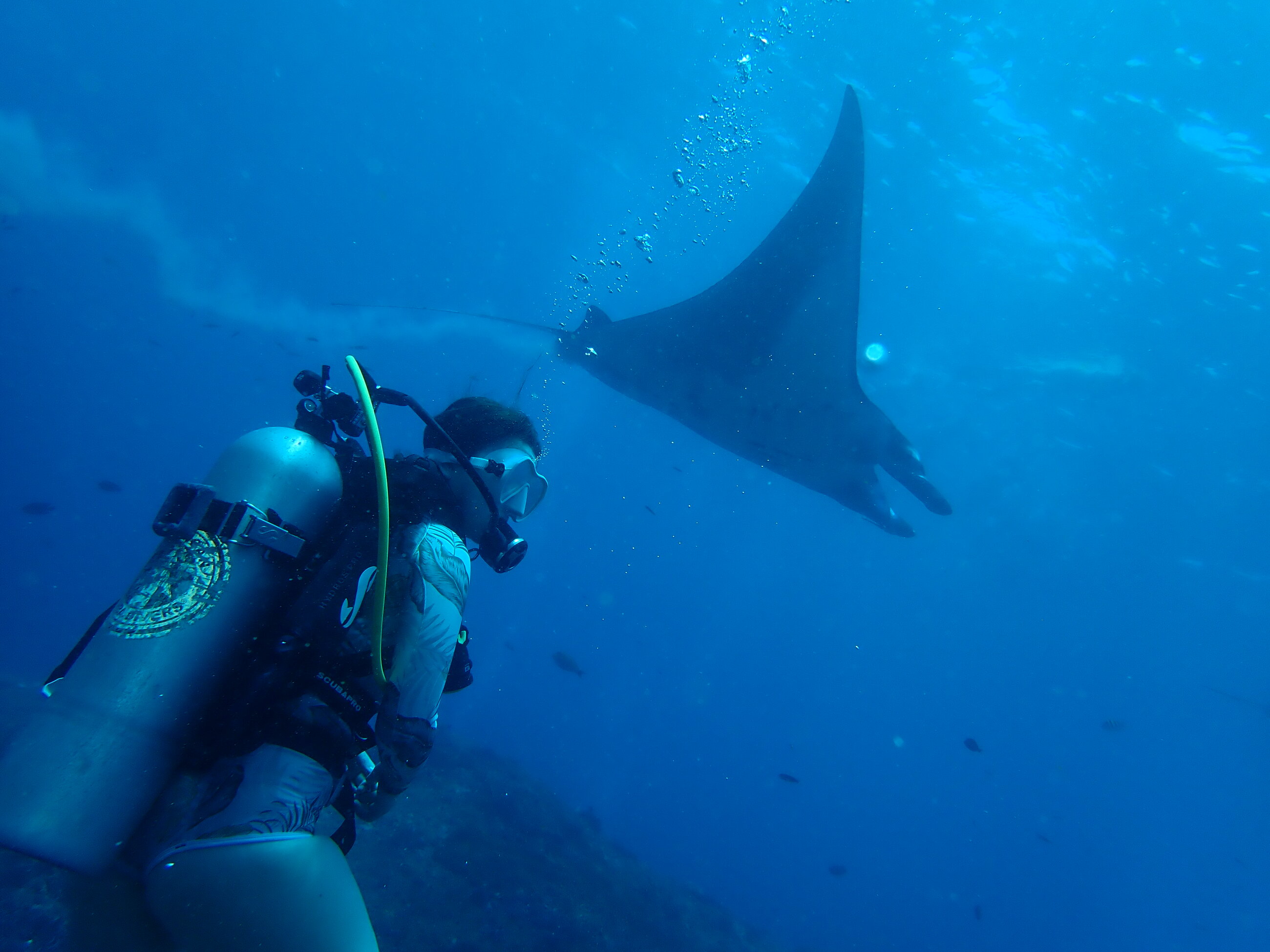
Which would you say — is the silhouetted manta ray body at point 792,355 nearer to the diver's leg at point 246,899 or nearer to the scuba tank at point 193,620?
the scuba tank at point 193,620

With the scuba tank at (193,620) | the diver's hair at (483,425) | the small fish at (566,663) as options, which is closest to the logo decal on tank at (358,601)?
the scuba tank at (193,620)

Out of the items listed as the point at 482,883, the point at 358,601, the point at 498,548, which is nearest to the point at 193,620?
the point at 358,601

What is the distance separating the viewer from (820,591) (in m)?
75.7

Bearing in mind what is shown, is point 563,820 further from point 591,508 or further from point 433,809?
point 591,508

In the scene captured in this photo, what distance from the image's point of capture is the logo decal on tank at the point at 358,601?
184 cm

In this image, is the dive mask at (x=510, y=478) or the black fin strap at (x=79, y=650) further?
the dive mask at (x=510, y=478)

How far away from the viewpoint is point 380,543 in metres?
1.67

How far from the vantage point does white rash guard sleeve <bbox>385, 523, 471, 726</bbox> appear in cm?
179

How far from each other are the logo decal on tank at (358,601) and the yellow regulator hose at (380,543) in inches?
1.3

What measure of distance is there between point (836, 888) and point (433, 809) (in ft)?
281

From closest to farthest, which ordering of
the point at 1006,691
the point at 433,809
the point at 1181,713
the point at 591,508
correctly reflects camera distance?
1. the point at 433,809
2. the point at 1181,713
3. the point at 1006,691
4. the point at 591,508

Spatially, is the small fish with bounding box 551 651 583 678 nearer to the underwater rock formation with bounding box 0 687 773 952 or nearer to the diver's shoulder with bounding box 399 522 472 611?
the underwater rock formation with bounding box 0 687 773 952

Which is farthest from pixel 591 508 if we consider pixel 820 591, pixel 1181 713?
pixel 1181 713

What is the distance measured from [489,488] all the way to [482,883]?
10.4 m
